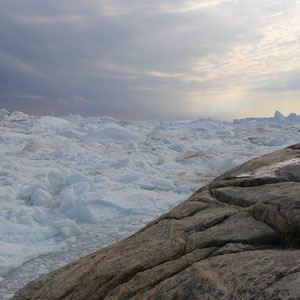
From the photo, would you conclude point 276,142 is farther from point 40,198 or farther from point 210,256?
point 210,256

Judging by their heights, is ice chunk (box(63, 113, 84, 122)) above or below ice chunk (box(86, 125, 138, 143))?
above

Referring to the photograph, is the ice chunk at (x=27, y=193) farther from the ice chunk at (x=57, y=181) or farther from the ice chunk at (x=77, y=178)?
the ice chunk at (x=77, y=178)

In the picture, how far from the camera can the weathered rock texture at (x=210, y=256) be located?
1.45 metres

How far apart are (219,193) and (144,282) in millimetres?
1388

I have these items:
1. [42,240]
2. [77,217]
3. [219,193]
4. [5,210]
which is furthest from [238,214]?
[5,210]

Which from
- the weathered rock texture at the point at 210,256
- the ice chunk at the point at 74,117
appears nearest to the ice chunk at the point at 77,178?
the weathered rock texture at the point at 210,256

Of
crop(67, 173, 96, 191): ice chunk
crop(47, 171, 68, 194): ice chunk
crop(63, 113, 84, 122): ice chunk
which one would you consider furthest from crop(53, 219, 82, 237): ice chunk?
crop(63, 113, 84, 122): ice chunk

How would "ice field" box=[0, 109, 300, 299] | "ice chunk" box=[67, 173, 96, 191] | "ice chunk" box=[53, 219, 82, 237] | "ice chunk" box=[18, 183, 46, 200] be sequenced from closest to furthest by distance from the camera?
"ice field" box=[0, 109, 300, 299] < "ice chunk" box=[53, 219, 82, 237] < "ice chunk" box=[18, 183, 46, 200] < "ice chunk" box=[67, 173, 96, 191]

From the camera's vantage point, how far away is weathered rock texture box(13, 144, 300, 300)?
1.45 metres

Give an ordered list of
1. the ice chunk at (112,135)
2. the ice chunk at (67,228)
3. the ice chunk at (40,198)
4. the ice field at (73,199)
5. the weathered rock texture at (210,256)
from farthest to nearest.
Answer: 1. the ice chunk at (112,135)
2. the ice chunk at (40,198)
3. the ice chunk at (67,228)
4. the ice field at (73,199)
5. the weathered rock texture at (210,256)

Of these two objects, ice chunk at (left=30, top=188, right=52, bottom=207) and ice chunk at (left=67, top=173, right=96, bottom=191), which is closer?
ice chunk at (left=30, top=188, right=52, bottom=207)

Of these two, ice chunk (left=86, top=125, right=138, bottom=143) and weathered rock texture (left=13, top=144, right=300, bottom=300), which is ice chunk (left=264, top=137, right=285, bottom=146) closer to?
ice chunk (left=86, top=125, right=138, bottom=143)

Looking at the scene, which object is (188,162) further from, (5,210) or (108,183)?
(5,210)

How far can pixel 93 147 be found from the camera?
1396cm
